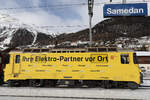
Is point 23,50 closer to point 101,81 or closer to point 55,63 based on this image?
point 55,63

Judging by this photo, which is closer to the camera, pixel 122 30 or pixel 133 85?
pixel 133 85

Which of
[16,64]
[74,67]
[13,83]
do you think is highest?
[16,64]

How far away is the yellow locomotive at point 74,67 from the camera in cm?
1138

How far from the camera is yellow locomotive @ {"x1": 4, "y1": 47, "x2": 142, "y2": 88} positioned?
448 inches

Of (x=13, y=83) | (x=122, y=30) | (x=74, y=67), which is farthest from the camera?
(x=122, y=30)

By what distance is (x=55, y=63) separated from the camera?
1223 centimetres

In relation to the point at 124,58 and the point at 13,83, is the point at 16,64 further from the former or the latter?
the point at 124,58

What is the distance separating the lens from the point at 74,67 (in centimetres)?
1194

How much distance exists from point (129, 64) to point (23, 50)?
9.12 meters

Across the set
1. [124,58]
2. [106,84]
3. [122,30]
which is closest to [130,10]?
[124,58]

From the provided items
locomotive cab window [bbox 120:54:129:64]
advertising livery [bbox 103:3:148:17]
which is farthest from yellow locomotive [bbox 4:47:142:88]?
advertising livery [bbox 103:3:148:17]

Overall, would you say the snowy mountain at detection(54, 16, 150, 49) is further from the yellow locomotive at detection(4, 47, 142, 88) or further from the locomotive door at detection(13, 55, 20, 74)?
the locomotive door at detection(13, 55, 20, 74)

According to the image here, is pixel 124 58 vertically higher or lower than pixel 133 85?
higher

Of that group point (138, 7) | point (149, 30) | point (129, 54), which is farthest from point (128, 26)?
point (129, 54)
